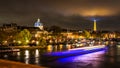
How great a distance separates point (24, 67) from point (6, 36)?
80.5m

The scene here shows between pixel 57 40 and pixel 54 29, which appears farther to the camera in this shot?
pixel 54 29

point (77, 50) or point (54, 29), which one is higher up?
point (54, 29)

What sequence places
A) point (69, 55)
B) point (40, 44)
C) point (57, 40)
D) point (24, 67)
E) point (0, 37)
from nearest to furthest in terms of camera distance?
point (24, 67) < point (69, 55) < point (0, 37) < point (40, 44) < point (57, 40)

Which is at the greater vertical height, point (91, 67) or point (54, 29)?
point (54, 29)

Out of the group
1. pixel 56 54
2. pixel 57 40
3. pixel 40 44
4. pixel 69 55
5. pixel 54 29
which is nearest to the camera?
pixel 56 54

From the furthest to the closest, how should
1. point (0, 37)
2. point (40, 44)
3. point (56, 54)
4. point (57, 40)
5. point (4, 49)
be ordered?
point (57, 40) → point (40, 44) → point (0, 37) → point (4, 49) → point (56, 54)

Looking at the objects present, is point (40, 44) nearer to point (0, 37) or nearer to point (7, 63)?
point (0, 37)

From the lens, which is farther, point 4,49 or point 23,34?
point 23,34

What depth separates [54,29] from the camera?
14950 cm

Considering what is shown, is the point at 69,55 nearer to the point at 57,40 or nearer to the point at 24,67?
the point at 24,67

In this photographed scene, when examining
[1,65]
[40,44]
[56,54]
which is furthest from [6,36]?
[1,65]

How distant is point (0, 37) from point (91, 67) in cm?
5315

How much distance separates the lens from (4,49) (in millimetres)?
70375

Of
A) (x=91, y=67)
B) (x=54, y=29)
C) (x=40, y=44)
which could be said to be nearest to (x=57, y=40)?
(x=54, y=29)
